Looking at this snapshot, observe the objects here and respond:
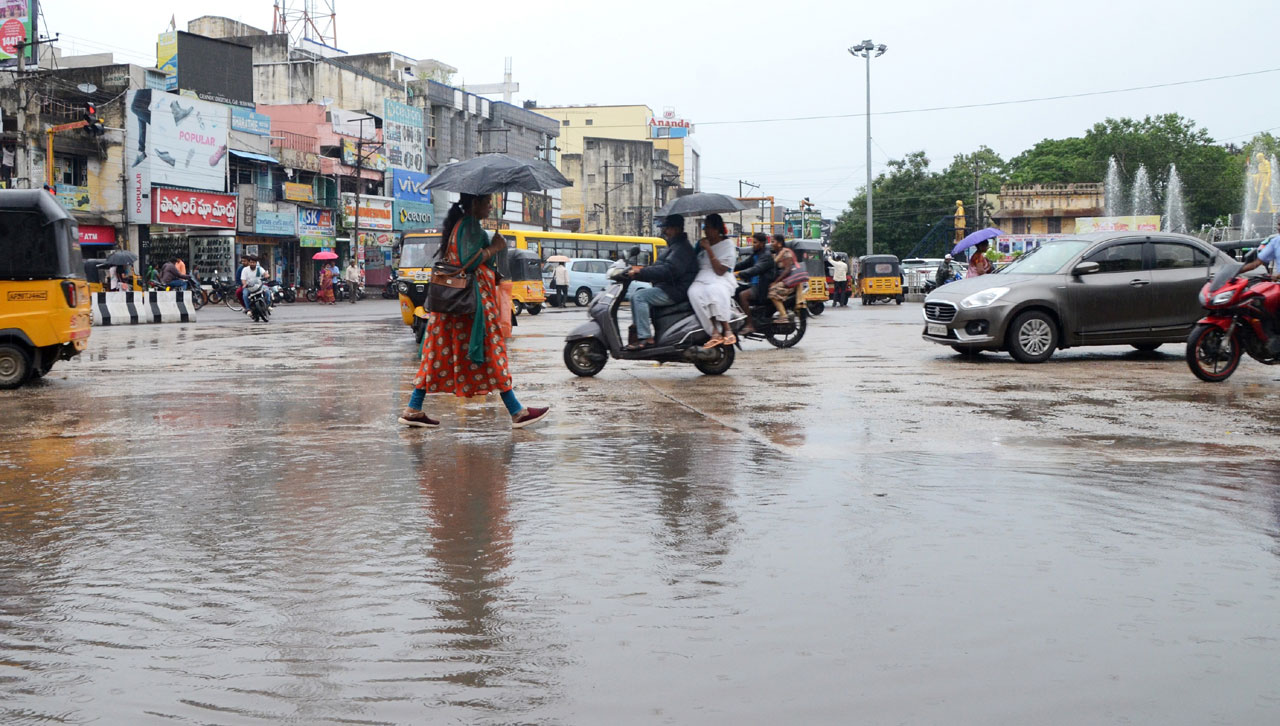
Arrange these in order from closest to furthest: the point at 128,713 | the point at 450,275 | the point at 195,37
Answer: the point at 128,713 < the point at 450,275 < the point at 195,37

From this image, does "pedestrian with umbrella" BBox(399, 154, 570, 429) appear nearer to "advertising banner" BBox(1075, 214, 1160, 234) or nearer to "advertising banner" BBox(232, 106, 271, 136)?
"advertising banner" BBox(232, 106, 271, 136)

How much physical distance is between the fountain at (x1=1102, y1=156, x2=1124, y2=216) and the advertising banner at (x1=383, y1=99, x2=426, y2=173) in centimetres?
4864

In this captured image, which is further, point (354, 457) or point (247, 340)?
point (247, 340)

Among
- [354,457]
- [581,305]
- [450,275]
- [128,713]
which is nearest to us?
[128,713]

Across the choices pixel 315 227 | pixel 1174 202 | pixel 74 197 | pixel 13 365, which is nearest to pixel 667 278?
pixel 13 365

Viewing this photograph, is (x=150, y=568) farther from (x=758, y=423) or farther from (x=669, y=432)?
(x=758, y=423)

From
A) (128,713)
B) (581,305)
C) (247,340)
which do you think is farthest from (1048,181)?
(128,713)

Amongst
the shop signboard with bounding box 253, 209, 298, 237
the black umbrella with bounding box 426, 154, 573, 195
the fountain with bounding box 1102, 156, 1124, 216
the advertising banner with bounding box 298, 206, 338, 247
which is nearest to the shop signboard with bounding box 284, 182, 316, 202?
the advertising banner with bounding box 298, 206, 338, 247

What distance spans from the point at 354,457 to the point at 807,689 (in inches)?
179

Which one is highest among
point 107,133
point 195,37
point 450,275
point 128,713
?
point 195,37

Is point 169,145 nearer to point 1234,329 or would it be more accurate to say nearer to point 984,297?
point 984,297

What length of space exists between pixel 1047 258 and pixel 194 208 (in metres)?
38.1

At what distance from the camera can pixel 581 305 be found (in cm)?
4197

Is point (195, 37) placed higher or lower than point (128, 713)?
higher
